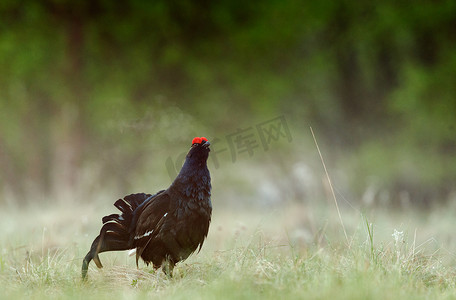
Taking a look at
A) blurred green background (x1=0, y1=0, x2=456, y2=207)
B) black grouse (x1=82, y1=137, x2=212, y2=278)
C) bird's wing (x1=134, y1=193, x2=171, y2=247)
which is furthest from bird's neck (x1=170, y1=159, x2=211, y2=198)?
blurred green background (x1=0, y1=0, x2=456, y2=207)

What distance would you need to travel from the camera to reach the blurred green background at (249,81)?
8586mm

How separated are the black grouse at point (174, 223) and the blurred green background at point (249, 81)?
14.3 feet

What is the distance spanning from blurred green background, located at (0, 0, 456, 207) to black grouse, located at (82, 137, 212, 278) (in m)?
4.35

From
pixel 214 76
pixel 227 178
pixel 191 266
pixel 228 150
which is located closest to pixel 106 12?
pixel 214 76

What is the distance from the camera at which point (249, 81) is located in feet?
29.8

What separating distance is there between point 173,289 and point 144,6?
6409 millimetres

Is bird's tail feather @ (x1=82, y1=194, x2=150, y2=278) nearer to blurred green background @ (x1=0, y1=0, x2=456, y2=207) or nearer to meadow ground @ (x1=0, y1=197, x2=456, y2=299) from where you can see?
meadow ground @ (x1=0, y1=197, x2=456, y2=299)

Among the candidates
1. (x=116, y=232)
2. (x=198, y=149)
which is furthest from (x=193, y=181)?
(x=116, y=232)

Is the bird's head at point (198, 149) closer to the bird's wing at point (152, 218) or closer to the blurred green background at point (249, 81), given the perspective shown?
the bird's wing at point (152, 218)

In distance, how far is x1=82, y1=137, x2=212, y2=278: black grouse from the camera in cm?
350

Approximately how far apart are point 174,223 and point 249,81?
590cm

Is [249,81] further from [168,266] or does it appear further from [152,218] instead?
[168,266]

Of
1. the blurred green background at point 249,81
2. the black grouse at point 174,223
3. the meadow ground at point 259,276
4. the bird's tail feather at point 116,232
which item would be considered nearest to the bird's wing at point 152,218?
the black grouse at point 174,223

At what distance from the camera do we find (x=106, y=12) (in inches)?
341
